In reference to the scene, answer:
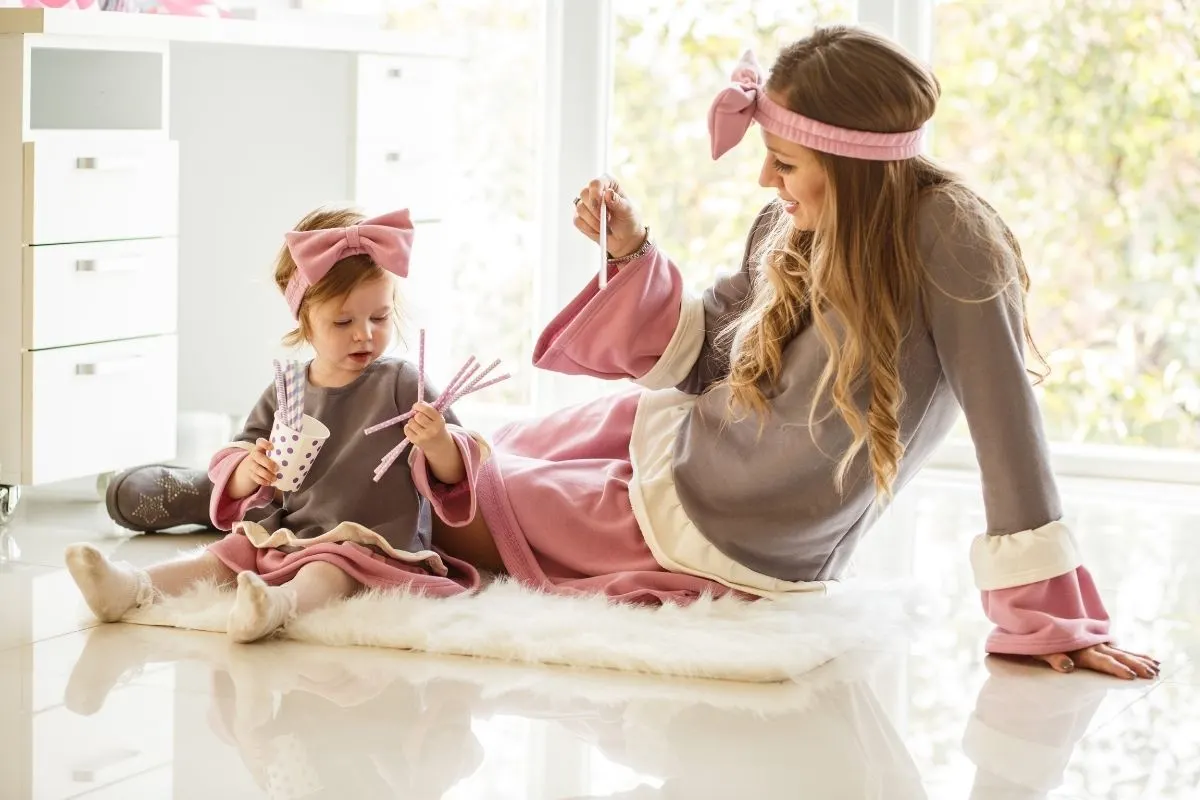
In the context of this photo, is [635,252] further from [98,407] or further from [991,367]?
[98,407]

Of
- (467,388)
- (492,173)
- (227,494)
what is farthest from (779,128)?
(492,173)

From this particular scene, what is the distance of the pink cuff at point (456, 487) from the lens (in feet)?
6.31

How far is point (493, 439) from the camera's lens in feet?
7.43

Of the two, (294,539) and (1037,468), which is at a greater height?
(1037,468)

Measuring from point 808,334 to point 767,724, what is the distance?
0.52m

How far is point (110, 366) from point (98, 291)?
0.38 feet

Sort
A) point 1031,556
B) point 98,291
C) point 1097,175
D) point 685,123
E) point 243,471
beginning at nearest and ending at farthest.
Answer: point 1031,556 < point 243,471 < point 98,291 < point 1097,175 < point 685,123

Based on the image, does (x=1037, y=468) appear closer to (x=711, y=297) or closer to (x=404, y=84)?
(x=711, y=297)

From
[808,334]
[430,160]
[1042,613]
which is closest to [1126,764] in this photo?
[1042,613]

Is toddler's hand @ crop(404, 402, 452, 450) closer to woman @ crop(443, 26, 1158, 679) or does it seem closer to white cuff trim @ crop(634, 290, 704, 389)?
woman @ crop(443, 26, 1158, 679)

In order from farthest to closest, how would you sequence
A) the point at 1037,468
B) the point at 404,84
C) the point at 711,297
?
the point at 404,84, the point at 711,297, the point at 1037,468

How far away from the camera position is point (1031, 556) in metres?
1.73

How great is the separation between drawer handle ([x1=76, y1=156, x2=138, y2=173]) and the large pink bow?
1.05 metres

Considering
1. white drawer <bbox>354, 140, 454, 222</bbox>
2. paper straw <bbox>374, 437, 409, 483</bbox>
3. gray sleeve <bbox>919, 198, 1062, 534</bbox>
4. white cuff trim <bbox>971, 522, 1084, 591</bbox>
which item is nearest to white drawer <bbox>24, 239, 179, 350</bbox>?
white drawer <bbox>354, 140, 454, 222</bbox>
